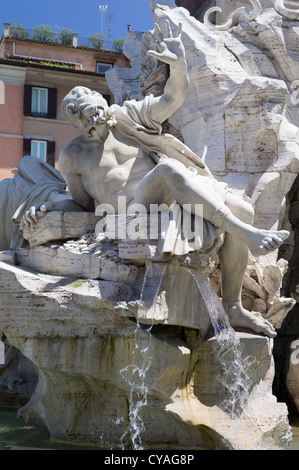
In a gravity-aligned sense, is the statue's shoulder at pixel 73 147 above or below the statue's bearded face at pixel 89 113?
below

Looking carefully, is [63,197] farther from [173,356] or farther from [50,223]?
[173,356]

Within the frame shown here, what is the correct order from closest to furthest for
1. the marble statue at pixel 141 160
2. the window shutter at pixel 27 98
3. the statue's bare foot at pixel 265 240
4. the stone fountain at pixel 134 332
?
the statue's bare foot at pixel 265 240 < the stone fountain at pixel 134 332 < the marble statue at pixel 141 160 < the window shutter at pixel 27 98

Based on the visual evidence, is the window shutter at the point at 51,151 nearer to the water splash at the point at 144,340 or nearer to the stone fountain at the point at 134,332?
the stone fountain at the point at 134,332

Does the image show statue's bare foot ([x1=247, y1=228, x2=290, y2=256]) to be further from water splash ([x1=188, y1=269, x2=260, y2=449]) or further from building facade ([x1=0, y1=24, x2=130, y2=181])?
building facade ([x1=0, y1=24, x2=130, y2=181])

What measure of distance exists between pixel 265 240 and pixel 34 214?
207 centimetres

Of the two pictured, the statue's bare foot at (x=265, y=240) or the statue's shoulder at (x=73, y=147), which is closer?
the statue's bare foot at (x=265, y=240)

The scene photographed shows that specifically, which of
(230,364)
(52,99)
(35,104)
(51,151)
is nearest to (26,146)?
(51,151)

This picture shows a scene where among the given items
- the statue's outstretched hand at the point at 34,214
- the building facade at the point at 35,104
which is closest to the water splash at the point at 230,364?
the statue's outstretched hand at the point at 34,214

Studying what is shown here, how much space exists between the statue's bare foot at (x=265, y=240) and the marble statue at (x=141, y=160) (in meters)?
0.41

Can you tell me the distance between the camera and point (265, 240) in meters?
5.15

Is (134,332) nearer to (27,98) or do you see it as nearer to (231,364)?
(231,364)

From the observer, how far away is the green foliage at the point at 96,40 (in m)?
24.3

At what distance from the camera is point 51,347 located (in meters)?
5.66
